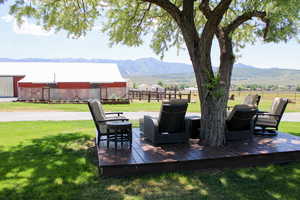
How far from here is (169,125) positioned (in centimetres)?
525

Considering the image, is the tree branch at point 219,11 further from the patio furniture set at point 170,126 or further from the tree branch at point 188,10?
the patio furniture set at point 170,126

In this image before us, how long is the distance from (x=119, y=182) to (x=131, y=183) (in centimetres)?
18

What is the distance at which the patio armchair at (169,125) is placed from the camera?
506cm

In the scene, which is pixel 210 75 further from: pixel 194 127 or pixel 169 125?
pixel 194 127

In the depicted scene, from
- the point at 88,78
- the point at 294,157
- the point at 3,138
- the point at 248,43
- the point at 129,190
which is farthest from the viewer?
the point at 88,78

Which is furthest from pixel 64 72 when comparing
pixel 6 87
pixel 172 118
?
pixel 172 118

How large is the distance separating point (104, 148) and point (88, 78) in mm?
17600

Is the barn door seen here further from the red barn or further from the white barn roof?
the red barn

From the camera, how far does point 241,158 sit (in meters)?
4.53

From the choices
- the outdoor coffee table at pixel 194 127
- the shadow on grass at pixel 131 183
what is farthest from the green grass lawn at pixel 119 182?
the outdoor coffee table at pixel 194 127

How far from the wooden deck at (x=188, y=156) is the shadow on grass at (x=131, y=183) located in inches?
6.6

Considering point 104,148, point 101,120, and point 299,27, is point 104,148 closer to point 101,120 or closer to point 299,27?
point 101,120

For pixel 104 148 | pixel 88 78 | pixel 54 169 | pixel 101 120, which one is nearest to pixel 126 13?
pixel 101 120

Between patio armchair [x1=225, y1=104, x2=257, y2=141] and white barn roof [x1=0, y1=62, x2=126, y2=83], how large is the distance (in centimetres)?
1670
